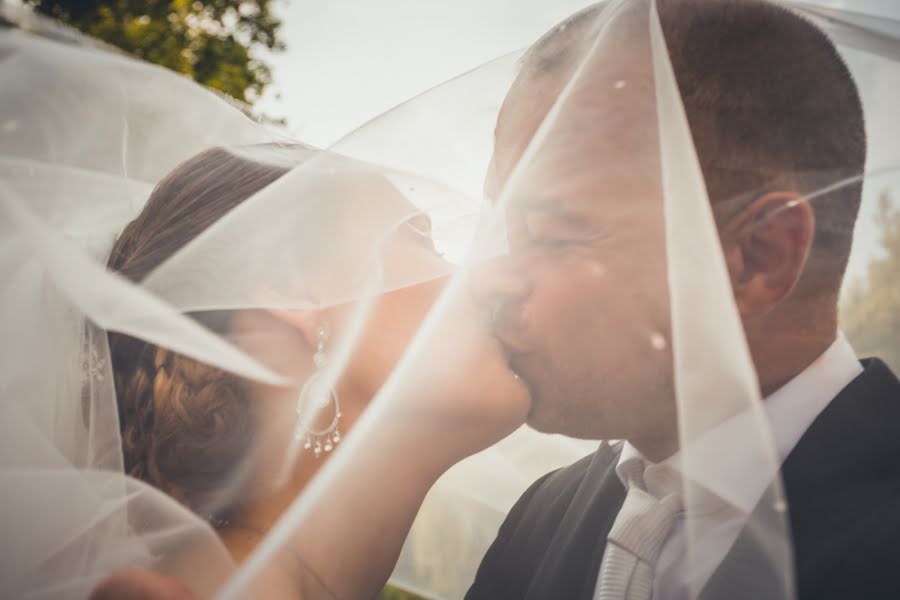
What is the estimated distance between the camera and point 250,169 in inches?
→ 87.5

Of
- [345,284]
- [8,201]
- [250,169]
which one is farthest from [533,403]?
[8,201]

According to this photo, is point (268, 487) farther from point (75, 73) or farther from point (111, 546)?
point (75, 73)

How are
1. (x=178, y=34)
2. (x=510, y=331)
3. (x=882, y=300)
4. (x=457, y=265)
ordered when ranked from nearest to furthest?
(x=882, y=300) → (x=457, y=265) → (x=510, y=331) → (x=178, y=34)

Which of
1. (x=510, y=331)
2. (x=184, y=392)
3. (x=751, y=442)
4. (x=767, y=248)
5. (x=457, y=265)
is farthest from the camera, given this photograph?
(x=184, y=392)

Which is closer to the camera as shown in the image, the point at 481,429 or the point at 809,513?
the point at 809,513

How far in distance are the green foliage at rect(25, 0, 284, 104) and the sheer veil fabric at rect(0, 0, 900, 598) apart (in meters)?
10.0

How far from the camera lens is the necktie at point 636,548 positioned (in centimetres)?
177

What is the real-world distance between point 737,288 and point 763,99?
537mm

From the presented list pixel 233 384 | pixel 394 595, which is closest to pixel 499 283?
pixel 233 384

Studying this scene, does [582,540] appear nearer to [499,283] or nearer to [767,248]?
[499,283]

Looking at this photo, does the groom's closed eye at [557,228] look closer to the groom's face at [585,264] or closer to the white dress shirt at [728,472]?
the groom's face at [585,264]

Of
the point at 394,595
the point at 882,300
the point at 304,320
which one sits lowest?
the point at 394,595

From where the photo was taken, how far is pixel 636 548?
179cm

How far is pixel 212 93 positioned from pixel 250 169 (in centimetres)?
51
